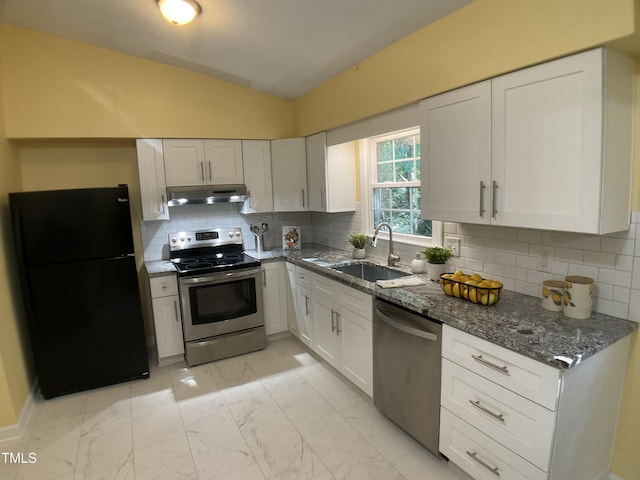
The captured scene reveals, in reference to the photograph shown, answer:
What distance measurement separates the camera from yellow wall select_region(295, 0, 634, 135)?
1.50 metres

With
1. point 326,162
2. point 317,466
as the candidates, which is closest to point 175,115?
point 326,162

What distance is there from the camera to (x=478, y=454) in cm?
180

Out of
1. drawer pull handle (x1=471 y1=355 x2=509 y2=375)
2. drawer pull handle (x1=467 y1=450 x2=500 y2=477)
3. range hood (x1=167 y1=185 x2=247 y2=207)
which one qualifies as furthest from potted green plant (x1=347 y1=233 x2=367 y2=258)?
drawer pull handle (x1=467 y1=450 x2=500 y2=477)

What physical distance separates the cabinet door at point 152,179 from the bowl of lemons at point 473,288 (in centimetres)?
256

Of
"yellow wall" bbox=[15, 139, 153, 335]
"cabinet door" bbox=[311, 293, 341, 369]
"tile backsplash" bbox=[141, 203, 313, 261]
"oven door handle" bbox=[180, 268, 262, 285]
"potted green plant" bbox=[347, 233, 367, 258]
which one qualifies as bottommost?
"cabinet door" bbox=[311, 293, 341, 369]

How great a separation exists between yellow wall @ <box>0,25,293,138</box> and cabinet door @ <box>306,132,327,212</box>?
0.57 meters

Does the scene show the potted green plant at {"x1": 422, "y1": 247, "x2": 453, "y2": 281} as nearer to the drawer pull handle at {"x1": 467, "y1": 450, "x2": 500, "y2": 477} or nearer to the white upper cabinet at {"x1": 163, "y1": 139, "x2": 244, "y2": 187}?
the drawer pull handle at {"x1": 467, "y1": 450, "x2": 500, "y2": 477}

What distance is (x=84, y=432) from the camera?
2502 mm

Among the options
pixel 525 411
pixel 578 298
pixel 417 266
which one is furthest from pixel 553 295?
pixel 417 266

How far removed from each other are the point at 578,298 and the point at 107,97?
11.8 ft

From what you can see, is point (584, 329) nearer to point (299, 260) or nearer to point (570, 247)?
point (570, 247)

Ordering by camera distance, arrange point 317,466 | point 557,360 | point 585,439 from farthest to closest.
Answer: point 317,466 < point 585,439 < point 557,360

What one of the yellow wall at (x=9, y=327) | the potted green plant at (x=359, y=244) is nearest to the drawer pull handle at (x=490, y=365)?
the potted green plant at (x=359, y=244)

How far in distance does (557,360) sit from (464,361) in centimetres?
47
